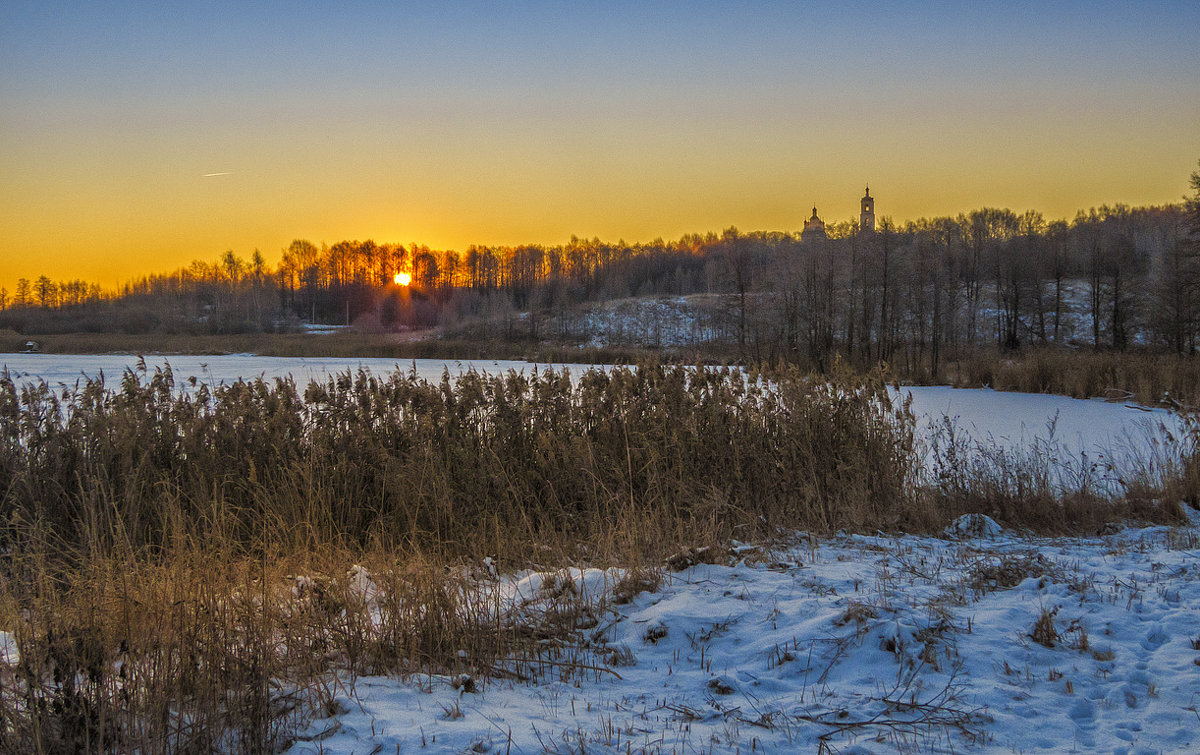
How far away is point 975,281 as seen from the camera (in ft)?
207

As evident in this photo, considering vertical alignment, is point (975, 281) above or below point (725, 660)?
above

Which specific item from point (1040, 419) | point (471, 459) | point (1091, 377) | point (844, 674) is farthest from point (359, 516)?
point (1091, 377)

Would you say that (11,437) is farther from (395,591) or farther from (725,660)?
(725,660)

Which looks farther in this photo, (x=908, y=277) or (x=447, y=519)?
(x=908, y=277)

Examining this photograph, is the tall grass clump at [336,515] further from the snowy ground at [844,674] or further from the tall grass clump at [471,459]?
the snowy ground at [844,674]

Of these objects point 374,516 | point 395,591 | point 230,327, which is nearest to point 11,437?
point 374,516

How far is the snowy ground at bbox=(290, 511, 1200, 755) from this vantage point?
9.70 ft

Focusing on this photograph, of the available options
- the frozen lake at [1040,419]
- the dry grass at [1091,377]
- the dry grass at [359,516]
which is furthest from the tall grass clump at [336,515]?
the dry grass at [1091,377]

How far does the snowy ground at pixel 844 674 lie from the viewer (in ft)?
9.70

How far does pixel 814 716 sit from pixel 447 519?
4.41 metres

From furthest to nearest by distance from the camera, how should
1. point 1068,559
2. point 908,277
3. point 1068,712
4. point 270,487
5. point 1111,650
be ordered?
point 908,277 → point 270,487 → point 1068,559 → point 1111,650 → point 1068,712

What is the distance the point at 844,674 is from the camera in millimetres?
3557

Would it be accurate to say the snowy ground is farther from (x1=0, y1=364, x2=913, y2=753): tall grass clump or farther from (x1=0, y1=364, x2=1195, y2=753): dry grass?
(x1=0, y1=364, x2=913, y2=753): tall grass clump

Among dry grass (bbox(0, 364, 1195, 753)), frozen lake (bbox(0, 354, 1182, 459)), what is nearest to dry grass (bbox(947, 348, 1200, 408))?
frozen lake (bbox(0, 354, 1182, 459))
